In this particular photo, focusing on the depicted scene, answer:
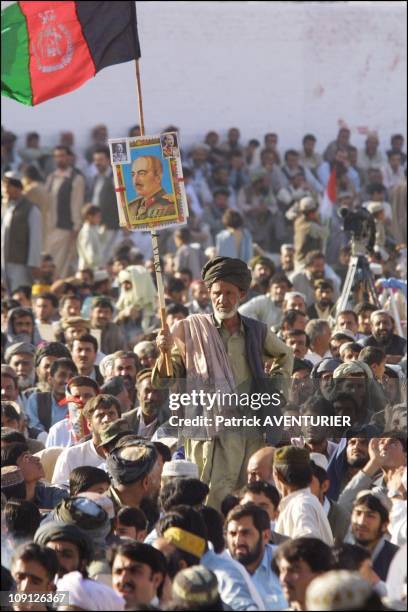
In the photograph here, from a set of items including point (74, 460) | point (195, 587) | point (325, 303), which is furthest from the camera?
point (325, 303)

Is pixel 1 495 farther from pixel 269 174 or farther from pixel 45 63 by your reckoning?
pixel 269 174

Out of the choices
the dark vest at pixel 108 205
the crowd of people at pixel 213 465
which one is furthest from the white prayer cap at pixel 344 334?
the dark vest at pixel 108 205

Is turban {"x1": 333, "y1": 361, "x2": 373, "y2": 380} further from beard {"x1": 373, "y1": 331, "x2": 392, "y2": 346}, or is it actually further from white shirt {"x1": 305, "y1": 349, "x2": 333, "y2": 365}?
beard {"x1": 373, "y1": 331, "x2": 392, "y2": 346}

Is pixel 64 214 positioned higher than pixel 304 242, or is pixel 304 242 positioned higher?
pixel 64 214

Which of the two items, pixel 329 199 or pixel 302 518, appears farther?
pixel 329 199

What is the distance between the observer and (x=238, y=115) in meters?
27.6

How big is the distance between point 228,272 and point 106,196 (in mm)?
14061

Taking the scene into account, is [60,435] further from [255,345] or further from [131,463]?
[255,345]

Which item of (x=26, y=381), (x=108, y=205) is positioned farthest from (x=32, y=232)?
(x=26, y=381)

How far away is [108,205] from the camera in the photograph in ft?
72.2

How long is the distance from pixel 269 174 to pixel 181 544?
56.9 feet

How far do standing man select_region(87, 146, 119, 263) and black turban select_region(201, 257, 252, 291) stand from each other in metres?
12.0

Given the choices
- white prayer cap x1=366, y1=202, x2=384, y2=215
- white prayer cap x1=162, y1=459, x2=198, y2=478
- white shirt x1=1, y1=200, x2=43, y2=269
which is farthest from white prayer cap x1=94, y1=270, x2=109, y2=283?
white prayer cap x1=162, y1=459, x2=198, y2=478

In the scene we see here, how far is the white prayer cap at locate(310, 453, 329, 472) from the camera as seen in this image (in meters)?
8.41
